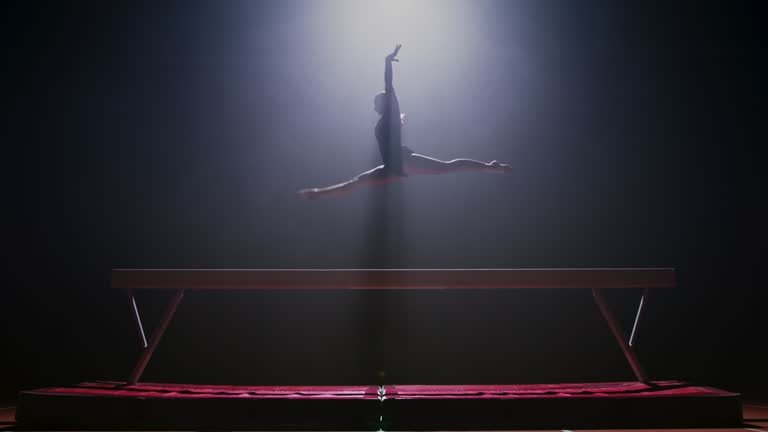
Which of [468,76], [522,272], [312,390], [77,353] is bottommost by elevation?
[77,353]

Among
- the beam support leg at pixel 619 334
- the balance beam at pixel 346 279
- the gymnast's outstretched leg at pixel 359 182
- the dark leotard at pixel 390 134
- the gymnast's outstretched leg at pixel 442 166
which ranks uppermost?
the dark leotard at pixel 390 134

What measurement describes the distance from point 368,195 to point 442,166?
125cm

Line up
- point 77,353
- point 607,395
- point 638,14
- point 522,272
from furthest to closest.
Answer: point 638,14, point 77,353, point 522,272, point 607,395

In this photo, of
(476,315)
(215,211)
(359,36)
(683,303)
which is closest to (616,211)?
(683,303)

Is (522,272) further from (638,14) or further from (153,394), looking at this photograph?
(638,14)

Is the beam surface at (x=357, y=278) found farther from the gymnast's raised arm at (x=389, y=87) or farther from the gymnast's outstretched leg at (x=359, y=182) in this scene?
the gymnast's raised arm at (x=389, y=87)

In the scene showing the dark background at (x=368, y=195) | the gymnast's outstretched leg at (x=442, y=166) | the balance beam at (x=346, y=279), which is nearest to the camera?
the balance beam at (x=346, y=279)

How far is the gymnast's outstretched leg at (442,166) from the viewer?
323 centimetres

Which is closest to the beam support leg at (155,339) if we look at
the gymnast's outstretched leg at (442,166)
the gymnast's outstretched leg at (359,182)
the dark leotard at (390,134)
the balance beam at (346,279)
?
the balance beam at (346,279)

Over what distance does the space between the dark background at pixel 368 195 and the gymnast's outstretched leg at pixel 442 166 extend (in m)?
1.10

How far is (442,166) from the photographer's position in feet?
10.7

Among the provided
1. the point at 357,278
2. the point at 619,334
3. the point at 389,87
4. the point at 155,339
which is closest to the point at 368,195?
the point at 389,87

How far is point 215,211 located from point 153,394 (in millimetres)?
1843

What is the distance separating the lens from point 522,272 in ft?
9.51
